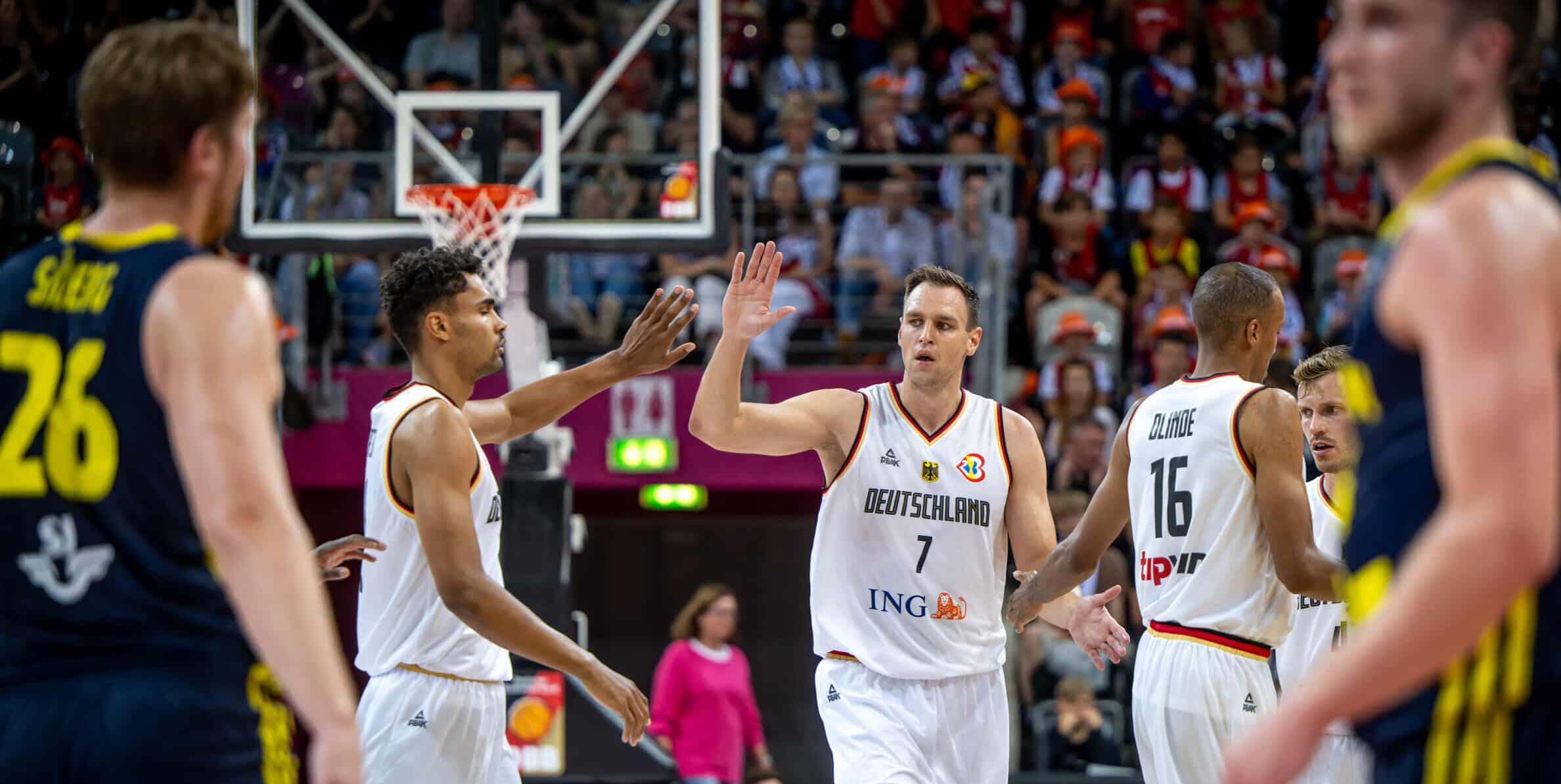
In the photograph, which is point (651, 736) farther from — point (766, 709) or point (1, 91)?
point (1, 91)

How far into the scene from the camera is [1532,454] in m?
2.30

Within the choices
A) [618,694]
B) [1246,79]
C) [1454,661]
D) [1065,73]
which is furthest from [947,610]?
[1246,79]

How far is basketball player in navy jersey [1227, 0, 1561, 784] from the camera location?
231cm

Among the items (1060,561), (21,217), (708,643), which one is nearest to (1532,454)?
(1060,561)

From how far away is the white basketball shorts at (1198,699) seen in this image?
585cm

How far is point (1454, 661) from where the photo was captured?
2.47 meters

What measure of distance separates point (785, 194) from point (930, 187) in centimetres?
139

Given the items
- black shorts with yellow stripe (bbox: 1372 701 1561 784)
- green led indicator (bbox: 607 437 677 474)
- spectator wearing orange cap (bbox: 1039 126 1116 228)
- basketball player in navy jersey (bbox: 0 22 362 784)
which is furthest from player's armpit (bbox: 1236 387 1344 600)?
spectator wearing orange cap (bbox: 1039 126 1116 228)

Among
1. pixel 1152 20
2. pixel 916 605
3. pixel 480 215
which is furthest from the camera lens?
pixel 1152 20

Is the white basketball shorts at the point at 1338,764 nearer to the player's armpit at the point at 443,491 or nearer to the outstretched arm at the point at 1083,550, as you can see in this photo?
the outstretched arm at the point at 1083,550

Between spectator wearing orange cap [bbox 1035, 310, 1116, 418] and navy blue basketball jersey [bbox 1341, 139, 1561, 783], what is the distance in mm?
10358

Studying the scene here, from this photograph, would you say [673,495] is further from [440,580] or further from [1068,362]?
[440,580]

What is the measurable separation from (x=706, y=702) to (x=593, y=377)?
5.88 m

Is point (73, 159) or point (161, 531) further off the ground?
point (73, 159)
